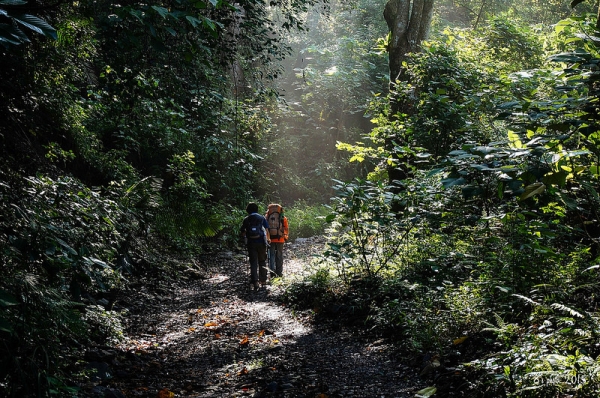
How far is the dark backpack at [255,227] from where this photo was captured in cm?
1084

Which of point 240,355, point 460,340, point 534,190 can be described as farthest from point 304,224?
point 534,190

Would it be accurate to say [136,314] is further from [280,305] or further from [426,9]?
[426,9]

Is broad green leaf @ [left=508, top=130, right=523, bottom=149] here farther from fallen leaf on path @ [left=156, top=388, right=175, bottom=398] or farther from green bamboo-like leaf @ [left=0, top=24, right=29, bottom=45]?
fallen leaf on path @ [left=156, top=388, right=175, bottom=398]

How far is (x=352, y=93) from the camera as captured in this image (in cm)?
2894

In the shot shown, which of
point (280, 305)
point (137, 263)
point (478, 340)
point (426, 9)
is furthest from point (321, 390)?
point (426, 9)

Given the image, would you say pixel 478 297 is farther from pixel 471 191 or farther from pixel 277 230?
pixel 277 230

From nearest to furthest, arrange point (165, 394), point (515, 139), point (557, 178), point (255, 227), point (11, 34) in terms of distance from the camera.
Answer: point (11, 34), point (557, 178), point (515, 139), point (165, 394), point (255, 227)

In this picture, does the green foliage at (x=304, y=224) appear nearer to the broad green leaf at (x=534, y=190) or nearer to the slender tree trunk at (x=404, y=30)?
the slender tree trunk at (x=404, y=30)

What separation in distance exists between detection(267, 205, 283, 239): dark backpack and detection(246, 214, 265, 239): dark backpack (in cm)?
91

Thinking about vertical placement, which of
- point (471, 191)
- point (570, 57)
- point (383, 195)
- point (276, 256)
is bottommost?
point (276, 256)

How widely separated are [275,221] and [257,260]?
131cm

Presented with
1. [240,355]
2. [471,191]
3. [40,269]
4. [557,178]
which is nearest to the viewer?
[557,178]

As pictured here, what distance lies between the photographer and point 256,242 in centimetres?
1087

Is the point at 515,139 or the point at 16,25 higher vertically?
the point at 16,25
